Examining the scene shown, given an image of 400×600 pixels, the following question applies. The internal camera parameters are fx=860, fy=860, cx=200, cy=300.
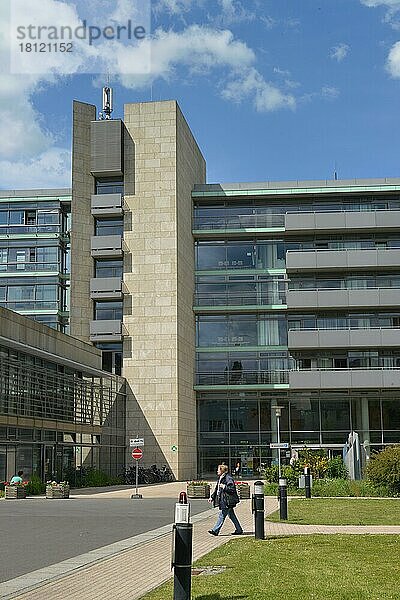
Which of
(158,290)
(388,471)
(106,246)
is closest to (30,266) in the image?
(106,246)

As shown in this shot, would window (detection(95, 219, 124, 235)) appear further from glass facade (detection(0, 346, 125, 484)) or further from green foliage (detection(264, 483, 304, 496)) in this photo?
green foliage (detection(264, 483, 304, 496))

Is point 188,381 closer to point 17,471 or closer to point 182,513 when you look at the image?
point 17,471

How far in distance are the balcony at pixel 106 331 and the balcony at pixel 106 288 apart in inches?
69.1

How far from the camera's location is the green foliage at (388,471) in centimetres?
3119

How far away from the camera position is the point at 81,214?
5841 centimetres

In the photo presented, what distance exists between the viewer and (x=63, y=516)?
24281 millimetres

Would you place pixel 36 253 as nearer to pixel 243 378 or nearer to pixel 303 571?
pixel 243 378

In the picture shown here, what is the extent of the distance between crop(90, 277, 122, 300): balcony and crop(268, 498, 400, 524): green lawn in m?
29.9

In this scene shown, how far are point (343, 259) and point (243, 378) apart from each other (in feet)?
35.1

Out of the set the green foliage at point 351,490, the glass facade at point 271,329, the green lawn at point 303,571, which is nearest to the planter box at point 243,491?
the green foliage at point 351,490

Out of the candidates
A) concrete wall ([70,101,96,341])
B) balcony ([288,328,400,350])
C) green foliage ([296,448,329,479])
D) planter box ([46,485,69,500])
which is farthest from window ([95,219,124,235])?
planter box ([46,485,69,500])

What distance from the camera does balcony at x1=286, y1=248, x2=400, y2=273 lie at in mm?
59000

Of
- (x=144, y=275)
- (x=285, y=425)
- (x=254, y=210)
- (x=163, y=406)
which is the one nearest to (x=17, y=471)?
(x=163, y=406)

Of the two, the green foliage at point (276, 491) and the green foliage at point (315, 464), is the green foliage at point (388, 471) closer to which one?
the green foliage at point (276, 491)
